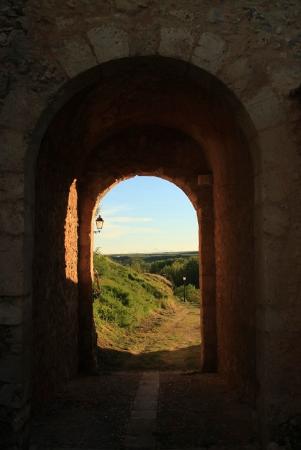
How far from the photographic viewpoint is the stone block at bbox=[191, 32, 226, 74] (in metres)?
3.34

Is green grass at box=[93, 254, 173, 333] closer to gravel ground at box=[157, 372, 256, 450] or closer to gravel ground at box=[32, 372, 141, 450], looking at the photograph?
gravel ground at box=[32, 372, 141, 450]

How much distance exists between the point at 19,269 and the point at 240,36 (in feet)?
8.12

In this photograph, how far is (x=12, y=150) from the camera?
3.23m

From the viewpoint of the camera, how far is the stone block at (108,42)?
3.33 m

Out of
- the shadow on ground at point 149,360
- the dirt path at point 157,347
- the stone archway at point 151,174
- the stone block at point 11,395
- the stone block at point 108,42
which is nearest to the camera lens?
the stone block at point 11,395

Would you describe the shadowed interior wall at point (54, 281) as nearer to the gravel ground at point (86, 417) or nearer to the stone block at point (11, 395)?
the gravel ground at point (86, 417)

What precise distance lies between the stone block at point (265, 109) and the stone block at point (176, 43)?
0.63m

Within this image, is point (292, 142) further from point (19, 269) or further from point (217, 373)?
point (217, 373)

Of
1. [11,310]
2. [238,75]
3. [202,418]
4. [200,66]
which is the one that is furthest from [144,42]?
[202,418]

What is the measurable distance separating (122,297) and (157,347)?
3557mm

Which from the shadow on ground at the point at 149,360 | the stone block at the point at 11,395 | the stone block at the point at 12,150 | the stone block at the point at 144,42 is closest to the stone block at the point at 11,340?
the stone block at the point at 11,395

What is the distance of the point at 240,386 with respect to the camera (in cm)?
462

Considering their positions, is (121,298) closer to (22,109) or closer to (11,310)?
(11,310)

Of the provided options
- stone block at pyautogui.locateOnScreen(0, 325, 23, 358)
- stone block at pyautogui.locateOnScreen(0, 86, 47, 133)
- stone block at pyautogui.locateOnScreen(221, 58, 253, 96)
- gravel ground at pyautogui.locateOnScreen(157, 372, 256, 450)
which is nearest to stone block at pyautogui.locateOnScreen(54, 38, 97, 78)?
stone block at pyautogui.locateOnScreen(0, 86, 47, 133)
